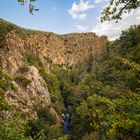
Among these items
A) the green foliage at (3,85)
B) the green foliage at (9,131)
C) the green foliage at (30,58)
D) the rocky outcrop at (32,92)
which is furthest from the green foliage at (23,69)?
the green foliage at (3,85)

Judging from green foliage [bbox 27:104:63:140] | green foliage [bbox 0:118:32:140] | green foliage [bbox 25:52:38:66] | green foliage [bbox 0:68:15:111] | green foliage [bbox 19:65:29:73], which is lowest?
green foliage [bbox 27:104:63:140]

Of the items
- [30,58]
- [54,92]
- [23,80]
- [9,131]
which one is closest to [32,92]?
[23,80]

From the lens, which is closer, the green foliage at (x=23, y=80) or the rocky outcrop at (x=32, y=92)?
the rocky outcrop at (x=32, y=92)

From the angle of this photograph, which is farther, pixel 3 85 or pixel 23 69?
pixel 23 69

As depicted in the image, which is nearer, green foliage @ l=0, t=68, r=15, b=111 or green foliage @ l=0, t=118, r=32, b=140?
green foliage @ l=0, t=68, r=15, b=111

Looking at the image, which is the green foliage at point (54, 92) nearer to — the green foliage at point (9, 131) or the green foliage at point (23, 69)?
the green foliage at point (23, 69)

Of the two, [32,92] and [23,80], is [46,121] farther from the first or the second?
[23,80]

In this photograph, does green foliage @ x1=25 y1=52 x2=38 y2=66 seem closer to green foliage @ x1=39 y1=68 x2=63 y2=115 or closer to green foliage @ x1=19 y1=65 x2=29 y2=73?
green foliage @ x1=39 y1=68 x2=63 y2=115

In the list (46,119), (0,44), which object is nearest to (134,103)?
(46,119)

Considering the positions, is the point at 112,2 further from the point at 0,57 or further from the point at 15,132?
the point at 0,57

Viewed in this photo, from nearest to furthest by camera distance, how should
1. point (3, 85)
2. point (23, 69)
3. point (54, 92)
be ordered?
1. point (3, 85)
2. point (23, 69)
3. point (54, 92)

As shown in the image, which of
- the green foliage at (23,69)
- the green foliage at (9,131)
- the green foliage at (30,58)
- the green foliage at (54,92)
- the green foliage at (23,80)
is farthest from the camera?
the green foliage at (30,58)

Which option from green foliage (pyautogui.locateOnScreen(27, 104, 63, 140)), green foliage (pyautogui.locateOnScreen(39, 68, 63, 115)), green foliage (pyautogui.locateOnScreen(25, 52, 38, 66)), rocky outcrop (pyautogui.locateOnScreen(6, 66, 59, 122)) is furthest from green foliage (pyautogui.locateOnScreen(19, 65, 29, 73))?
green foliage (pyautogui.locateOnScreen(25, 52, 38, 66))

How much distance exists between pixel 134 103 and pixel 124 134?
826mm
